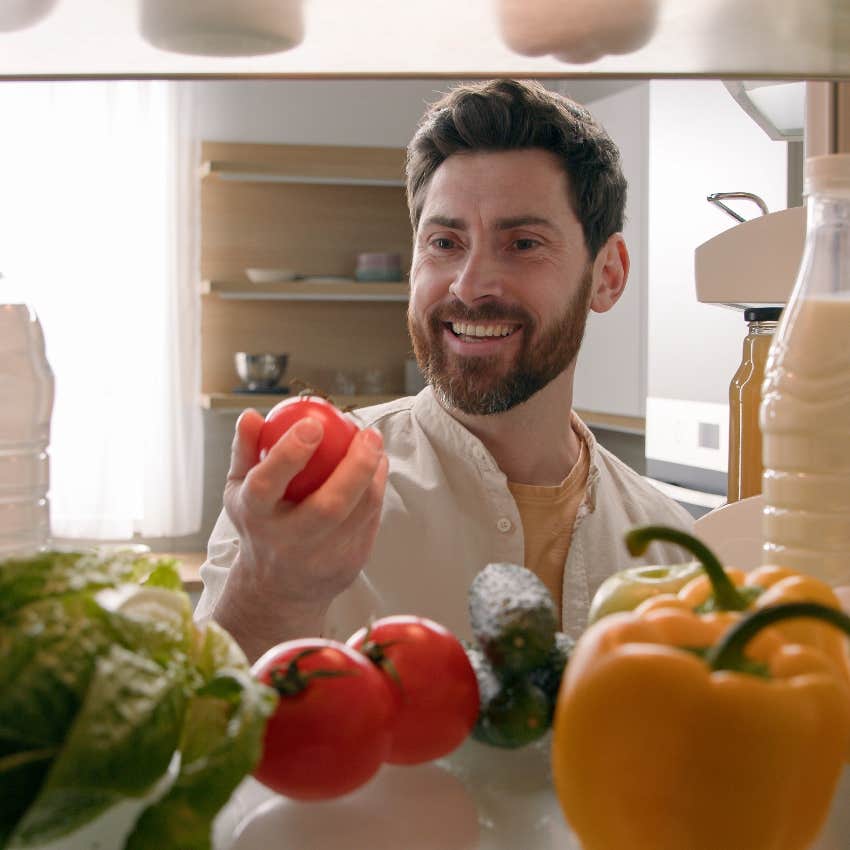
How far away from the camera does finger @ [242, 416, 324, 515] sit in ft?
2.77

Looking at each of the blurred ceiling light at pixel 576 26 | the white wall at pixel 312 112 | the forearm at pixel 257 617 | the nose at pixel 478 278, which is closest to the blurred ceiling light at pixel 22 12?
the blurred ceiling light at pixel 576 26

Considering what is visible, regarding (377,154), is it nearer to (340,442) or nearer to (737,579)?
(340,442)

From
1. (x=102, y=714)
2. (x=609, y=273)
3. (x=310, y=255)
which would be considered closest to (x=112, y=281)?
(x=310, y=255)

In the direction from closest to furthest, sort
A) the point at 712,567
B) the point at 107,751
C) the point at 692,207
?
the point at 107,751 → the point at 712,567 → the point at 692,207

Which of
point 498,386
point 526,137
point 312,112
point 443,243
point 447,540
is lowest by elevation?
point 447,540

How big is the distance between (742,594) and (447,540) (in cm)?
108

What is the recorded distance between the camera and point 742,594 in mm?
496

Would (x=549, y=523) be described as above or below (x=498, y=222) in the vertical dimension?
below

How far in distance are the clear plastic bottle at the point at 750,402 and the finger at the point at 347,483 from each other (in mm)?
333

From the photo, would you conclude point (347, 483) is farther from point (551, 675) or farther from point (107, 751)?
point (107, 751)

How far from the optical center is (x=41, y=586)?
42 centimetres

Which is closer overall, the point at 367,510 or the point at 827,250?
the point at 827,250

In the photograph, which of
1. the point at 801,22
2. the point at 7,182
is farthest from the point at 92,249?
the point at 801,22

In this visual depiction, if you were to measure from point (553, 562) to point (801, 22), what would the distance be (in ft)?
3.41
